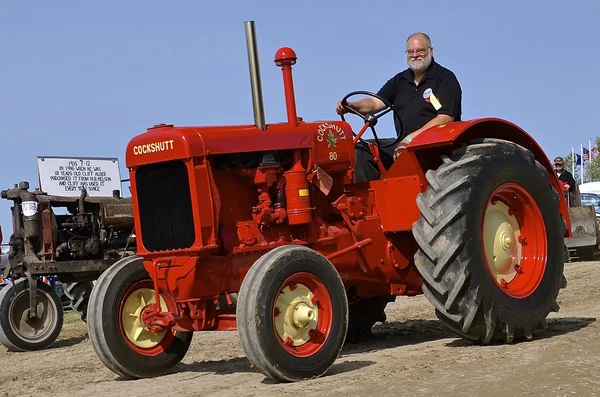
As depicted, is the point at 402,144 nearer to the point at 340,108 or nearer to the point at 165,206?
the point at 340,108

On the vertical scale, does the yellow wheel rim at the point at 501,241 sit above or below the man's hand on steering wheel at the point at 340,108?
below

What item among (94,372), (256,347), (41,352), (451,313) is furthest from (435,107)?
(41,352)

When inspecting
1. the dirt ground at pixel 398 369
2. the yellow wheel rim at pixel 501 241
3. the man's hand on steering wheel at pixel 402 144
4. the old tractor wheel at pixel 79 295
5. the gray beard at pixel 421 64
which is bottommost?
the dirt ground at pixel 398 369

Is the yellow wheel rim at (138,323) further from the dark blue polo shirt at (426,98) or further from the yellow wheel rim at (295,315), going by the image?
the dark blue polo shirt at (426,98)

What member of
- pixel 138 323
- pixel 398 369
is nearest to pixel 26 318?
pixel 138 323

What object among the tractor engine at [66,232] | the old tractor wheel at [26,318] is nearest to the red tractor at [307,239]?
the old tractor wheel at [26,318]

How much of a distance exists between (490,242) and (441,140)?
35.5 inches

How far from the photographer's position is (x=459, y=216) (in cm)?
631

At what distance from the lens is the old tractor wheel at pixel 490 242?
625 centimetres

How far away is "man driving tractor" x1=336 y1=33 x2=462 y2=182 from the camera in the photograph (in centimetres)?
706

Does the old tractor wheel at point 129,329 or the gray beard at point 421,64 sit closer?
the old tractor wheel at point 129,329

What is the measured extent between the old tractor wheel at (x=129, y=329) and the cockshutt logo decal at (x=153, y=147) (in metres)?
0.84

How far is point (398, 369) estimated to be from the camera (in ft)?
18.4

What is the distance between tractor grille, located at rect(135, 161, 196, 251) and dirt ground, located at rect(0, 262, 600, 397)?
90cm
